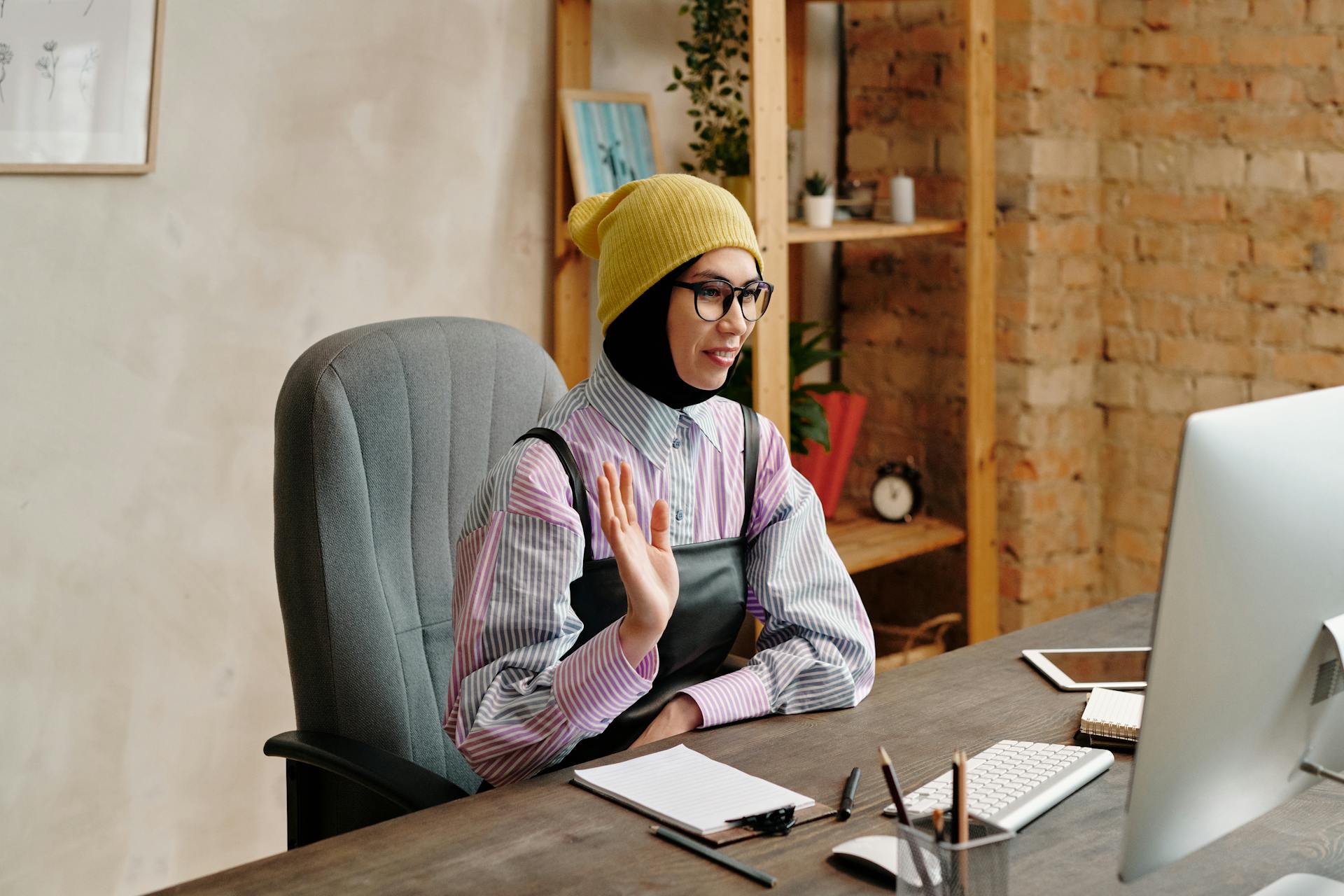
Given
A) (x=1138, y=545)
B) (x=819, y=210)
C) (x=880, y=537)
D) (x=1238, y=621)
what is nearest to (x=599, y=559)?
(x=1238, y=621)

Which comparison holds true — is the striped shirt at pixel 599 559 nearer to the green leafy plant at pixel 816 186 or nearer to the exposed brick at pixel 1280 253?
the green leafy plant at pixel 816 186

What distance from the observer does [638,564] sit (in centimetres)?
135

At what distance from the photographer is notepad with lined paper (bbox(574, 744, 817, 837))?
1.21 metres

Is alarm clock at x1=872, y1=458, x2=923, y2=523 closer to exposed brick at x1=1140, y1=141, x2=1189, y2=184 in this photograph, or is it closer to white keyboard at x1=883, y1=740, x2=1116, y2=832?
exposed brick at x1=1140, y1=141, x2=1189, y2=184

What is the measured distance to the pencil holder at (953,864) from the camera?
94 cm

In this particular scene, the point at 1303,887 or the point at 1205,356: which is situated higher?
the point at 1205,356

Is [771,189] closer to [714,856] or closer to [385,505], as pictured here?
[385,505]

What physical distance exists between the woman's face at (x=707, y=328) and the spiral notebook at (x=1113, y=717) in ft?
1.85

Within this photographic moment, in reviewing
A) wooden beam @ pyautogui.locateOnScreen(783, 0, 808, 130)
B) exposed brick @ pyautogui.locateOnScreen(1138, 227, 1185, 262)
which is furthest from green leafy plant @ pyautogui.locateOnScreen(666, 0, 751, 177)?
exposed brick @ pyautogui.locateOnScreen(1138, 227, 1185, 262)

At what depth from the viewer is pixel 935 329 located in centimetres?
332

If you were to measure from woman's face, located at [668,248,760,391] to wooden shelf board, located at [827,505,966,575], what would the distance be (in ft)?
4.61

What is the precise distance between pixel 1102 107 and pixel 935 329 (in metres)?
0.66

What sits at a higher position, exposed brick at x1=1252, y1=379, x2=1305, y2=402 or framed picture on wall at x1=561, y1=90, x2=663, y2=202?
framed picture on wall at x1=561, y1=90, x2=663, y2=202

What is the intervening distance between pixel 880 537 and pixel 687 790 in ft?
6.36
